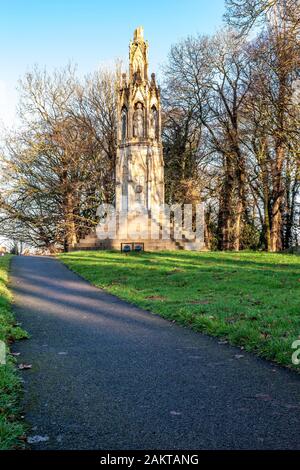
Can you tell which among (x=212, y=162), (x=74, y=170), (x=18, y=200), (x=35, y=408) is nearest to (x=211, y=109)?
(x=212, y=162)

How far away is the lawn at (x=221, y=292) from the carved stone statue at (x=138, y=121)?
12.2 metres

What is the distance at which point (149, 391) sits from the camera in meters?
4.48

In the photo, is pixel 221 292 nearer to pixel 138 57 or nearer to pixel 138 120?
pixel 138 120

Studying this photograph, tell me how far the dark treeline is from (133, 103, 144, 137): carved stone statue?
5111 mm

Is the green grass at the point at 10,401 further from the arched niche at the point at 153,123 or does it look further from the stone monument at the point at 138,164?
the arched niche at the point at 153,123

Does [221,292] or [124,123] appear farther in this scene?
[124,123]

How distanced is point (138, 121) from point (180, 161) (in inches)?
339

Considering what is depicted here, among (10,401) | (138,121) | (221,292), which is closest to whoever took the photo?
(10,401)

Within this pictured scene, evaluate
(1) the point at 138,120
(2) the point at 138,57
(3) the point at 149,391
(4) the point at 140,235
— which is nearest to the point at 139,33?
(2) the point at 138,57

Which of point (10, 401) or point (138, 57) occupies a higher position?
point (138, 57)

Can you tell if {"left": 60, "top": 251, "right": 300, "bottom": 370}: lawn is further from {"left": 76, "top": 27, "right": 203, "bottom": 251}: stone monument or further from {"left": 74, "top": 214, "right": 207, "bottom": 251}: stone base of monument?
{"left": 76, "top": 27, "right": 203, "bottom": 251}: stone monument


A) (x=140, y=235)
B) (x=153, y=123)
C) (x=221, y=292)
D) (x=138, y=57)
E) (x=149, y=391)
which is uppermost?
(x=138, y=57)

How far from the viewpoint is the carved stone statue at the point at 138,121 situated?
96.7 feet

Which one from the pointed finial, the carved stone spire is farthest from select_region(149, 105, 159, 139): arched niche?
the pointed finial
